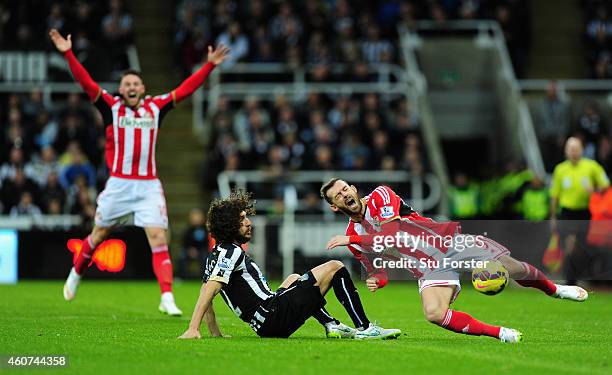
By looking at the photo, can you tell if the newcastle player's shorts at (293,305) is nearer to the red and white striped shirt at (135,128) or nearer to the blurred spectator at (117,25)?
the red and white striped shirt at (135,128)

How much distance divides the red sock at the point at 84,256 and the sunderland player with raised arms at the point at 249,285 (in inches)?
136

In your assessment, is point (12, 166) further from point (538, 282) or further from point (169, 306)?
point (538, 282)

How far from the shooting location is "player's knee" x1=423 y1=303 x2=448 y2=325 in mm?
9859

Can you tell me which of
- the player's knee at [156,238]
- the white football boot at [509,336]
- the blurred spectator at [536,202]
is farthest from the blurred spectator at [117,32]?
the white football boot at [509,336]

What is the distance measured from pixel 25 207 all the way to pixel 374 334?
12195 mm

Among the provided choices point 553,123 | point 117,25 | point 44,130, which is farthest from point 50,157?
point 553,123

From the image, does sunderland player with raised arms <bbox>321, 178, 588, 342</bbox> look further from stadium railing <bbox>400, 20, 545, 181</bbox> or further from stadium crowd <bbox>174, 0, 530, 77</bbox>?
stadium crowd <bbox>174, 0, 530, 77</bbox>

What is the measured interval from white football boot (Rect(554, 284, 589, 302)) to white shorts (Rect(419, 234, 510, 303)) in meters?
0.75

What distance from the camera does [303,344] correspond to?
9.85 m

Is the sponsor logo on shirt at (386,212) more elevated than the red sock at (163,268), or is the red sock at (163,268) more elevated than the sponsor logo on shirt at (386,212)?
the sponsor logo on shirt at (386,212)

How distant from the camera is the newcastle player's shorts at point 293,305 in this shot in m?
9.88

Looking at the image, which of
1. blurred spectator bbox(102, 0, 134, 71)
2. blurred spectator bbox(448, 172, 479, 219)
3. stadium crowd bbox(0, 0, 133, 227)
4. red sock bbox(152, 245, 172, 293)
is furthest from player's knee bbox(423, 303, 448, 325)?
blurred spectator bbox(102, 0, 134, 71)
